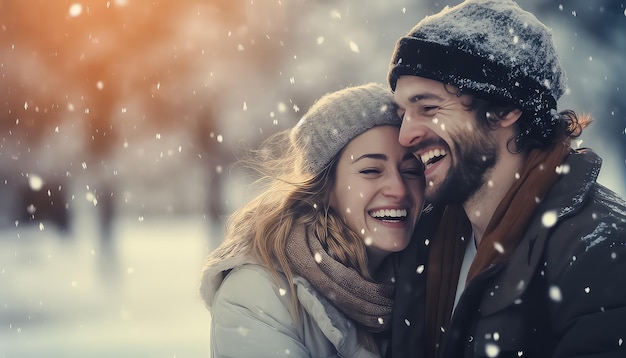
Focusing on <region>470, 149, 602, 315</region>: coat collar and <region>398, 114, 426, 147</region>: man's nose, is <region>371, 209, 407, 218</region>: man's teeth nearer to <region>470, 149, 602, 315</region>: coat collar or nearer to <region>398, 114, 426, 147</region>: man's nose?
<region>398, 114, 426, 147</region>: man's nose

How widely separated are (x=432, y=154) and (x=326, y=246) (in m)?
0.66

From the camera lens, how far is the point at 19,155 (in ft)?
42.0

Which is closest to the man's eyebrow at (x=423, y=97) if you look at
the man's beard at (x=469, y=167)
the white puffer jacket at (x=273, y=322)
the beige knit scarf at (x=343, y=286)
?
the man's beard at (x=469, y=167)

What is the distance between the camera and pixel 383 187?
10.1 feet

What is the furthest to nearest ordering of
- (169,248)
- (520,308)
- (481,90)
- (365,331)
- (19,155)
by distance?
1. (169,248)
2. (19,155)
3. (365,331)
4. (481,90)
5. (520,308)

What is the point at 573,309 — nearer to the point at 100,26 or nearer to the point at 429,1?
the point at 429,1

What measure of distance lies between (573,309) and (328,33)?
9136 millimetres

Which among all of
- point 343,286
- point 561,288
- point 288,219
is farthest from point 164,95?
point 561,288

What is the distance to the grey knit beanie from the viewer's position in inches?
122

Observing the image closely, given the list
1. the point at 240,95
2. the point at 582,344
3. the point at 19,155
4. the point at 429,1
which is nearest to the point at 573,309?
the point at 582,344

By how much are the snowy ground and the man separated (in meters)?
1.24

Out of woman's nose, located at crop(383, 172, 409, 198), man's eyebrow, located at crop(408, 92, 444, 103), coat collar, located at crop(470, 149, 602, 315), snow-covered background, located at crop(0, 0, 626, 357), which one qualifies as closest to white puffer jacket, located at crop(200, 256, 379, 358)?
woman's nose, located at crop(383, 172, 409, 198)

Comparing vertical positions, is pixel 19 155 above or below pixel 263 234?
below

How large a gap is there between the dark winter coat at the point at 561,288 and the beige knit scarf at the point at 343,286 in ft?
1.26
